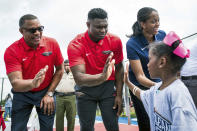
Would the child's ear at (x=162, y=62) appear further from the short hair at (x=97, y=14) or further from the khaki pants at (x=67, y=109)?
the khaki pants at (x=67, y=109)

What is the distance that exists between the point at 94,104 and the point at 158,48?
129 cm

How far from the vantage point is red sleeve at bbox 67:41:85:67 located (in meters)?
2.72

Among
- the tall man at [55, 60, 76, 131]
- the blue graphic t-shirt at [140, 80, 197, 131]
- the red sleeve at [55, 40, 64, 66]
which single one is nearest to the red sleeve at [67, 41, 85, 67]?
the red sleeve at [55, 40, 64, 66]

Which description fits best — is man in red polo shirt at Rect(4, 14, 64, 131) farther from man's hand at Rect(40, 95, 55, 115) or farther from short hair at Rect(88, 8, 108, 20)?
short hair at Rect(88, 8, 108, 20)

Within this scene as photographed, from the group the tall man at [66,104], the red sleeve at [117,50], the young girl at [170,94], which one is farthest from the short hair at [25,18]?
the tall man at [66,104]

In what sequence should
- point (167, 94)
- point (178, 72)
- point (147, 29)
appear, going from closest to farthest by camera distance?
1. point (167, 94)
2. point (178, 72)
3. point (147, 29)

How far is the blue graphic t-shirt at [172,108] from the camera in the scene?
58.9 inches

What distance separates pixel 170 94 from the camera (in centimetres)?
167

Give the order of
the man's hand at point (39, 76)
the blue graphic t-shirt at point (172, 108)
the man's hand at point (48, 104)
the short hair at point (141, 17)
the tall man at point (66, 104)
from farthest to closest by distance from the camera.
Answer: the tall man at point (66, 104) → the man's hand at point (48, 104) → the short hair at point (141, 17) → the man's hand at point (39, 76) → the blue graphic t-shirt at point (172, 108)

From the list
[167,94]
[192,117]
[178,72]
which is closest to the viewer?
[192,117]

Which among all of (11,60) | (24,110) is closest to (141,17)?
(11,60)

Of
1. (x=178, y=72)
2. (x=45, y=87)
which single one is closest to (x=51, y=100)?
(x=45, y=87)

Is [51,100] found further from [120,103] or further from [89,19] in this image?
[89,19]

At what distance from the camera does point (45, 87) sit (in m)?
3.02
